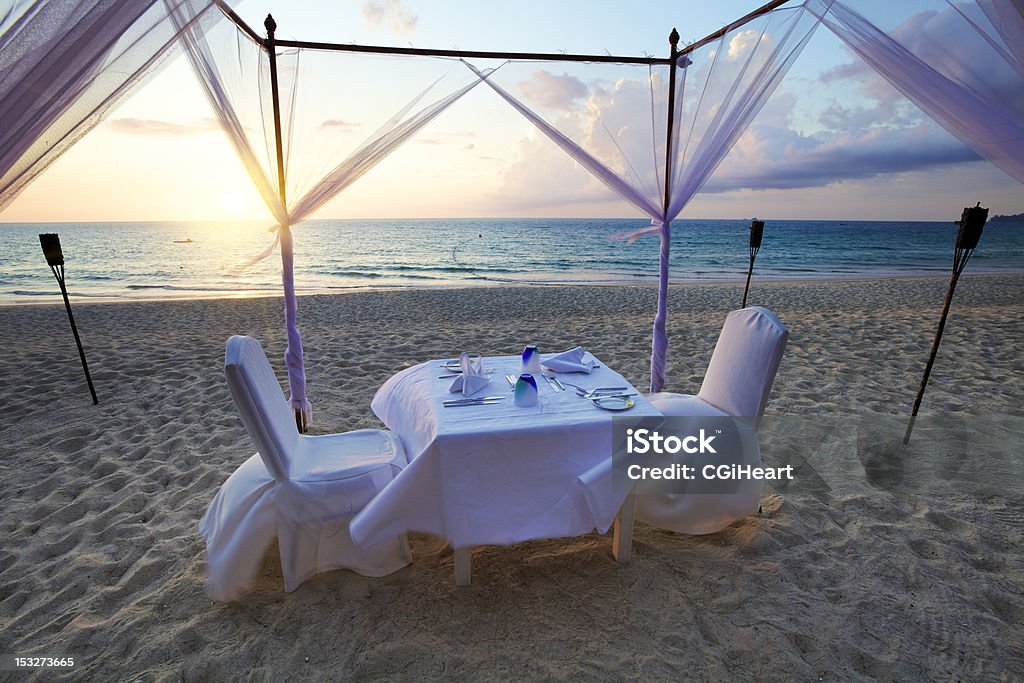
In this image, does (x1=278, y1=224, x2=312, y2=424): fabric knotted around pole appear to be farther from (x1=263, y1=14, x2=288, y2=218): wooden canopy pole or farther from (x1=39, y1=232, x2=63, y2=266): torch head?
(x1=39, y1=232, x2=63, y2=266): torch head

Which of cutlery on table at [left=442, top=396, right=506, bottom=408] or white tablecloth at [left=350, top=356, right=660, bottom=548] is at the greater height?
cutlery on table at [left=442, top=396, right=506, bottom=408]

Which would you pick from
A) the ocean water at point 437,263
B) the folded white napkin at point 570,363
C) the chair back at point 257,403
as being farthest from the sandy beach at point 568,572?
the ocean water at point 437,263

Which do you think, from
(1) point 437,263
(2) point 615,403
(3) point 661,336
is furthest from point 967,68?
(1) point 437,263

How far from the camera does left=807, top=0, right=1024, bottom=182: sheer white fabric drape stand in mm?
1454

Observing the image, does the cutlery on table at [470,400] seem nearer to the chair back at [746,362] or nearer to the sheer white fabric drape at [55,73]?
the chair back at [746,362]

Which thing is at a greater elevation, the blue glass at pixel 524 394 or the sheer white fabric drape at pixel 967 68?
the sheer white fabric drape at pixel 967 68

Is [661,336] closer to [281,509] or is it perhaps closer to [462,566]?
[462,566]

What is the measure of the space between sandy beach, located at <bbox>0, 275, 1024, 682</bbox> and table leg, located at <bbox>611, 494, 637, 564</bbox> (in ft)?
0.15

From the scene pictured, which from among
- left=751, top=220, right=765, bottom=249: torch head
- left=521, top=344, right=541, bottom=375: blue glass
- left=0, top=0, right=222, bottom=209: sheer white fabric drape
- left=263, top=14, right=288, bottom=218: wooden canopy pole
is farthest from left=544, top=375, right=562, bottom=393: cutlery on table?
left=751, top=220, right=765, bottom=249: torch head

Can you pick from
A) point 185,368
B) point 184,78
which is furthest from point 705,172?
point 185,368

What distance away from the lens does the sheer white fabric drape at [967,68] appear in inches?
57.2

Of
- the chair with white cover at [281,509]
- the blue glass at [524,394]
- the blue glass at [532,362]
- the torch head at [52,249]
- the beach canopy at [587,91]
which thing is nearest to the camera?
the beach canopy at [587,91]

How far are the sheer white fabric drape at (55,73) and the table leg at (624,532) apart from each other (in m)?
2.06

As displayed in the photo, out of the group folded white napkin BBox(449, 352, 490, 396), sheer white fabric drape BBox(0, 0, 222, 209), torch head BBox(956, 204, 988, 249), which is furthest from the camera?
torch head BBox(956, 204, 988, 249)
